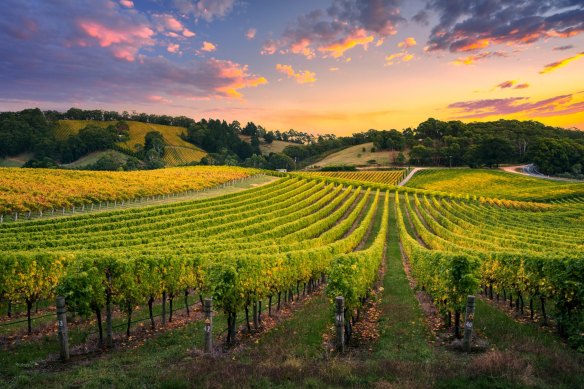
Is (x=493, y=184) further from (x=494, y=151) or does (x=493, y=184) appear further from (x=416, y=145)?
(x=416, y=145)

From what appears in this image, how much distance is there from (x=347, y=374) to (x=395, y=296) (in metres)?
13.0

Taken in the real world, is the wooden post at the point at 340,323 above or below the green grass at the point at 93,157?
below

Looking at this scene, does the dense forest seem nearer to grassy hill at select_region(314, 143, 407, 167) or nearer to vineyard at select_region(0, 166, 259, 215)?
grassy hill at select_region(314, 143, 407, 167)

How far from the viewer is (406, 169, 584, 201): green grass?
82.9 meters

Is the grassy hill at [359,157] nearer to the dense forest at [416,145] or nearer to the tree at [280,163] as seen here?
the dense forest at [416,145]

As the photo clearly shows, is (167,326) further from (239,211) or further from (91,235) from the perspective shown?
(239,211)

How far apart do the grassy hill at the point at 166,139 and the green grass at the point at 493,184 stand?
345 ft

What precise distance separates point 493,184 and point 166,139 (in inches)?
5893

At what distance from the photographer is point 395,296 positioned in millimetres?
20953

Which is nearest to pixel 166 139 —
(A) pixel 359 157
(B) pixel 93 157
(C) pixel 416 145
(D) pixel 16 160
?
(B) pixel 93 157

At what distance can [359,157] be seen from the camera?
16688 centimetres

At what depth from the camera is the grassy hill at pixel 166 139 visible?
166125mm

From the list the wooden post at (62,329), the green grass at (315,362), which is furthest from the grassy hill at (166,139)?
the wooden post at (62,329)

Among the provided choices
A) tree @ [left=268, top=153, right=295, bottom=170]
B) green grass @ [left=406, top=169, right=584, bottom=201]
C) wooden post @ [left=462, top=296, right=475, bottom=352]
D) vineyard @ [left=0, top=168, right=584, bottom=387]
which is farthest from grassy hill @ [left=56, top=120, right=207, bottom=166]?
wooden post @ [left=462, top=296, right=475, bottom=352]
